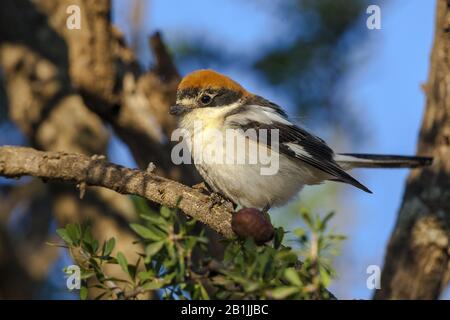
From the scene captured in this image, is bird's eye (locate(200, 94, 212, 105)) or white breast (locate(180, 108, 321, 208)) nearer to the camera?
white breast (locate(180, 108, 321, 208))

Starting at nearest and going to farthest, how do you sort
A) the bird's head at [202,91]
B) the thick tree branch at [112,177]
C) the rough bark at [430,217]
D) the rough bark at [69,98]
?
the thick tree branch at [112,177] → the rough bark at [430,217] → the bird's head at [202,91] → the rough bark at [69,98]

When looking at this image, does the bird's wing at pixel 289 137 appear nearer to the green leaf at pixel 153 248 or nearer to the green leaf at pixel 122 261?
the green leaf at pixel 122 261

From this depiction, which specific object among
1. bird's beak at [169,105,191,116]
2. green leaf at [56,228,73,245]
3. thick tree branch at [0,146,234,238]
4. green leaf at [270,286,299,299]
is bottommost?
green leaf at [270,286,299,299]

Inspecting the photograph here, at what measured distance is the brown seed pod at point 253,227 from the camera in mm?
2512

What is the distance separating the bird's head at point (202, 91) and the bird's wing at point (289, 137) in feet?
0.51

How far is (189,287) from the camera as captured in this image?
238 centimetres

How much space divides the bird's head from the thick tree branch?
117cm

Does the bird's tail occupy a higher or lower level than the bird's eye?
lower

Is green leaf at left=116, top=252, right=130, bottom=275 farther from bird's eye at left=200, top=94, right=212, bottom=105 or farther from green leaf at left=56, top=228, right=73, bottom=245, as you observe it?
bird's eye at left=200, top=94, right=212, bottom=105

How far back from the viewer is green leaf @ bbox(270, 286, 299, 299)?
1.98 meters

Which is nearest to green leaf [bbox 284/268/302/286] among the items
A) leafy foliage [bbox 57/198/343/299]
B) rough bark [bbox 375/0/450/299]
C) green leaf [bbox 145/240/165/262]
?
leafy foliage [bbox 57/198/343/299]

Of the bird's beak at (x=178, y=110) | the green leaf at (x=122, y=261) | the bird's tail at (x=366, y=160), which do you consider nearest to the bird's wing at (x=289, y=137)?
the bird's tail at (x=366, y=160)

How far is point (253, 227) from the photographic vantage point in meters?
2.51
